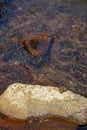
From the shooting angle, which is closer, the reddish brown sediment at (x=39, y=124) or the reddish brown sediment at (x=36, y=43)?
the reddish brown sediment at (x=39, y=124)

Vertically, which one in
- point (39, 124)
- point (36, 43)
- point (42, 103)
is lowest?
point (39, 124)

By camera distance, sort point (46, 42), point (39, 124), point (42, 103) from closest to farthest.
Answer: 1. point (39, 124)
2. point (42, 103)
3. point (46, 42)

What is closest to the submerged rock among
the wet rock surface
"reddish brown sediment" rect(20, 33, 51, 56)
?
the wet rock surface

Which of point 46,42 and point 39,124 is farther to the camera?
point 46,42

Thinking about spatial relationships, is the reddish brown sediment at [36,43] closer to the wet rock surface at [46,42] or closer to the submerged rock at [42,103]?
the wet rock surface at [46,42]

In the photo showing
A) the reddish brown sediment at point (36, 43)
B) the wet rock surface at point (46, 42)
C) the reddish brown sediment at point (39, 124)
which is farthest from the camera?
the reddish brown sediment at point (36, 43)

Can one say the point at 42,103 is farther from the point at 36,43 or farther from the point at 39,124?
the point at 36,43

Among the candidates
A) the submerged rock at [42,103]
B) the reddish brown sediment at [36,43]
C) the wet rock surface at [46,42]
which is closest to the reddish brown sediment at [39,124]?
the submerged rock at [42,103]

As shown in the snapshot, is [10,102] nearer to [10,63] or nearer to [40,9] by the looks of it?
[10,63]

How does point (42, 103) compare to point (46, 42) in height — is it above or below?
below

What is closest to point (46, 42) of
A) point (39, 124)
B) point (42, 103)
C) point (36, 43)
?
point (36, 43)
